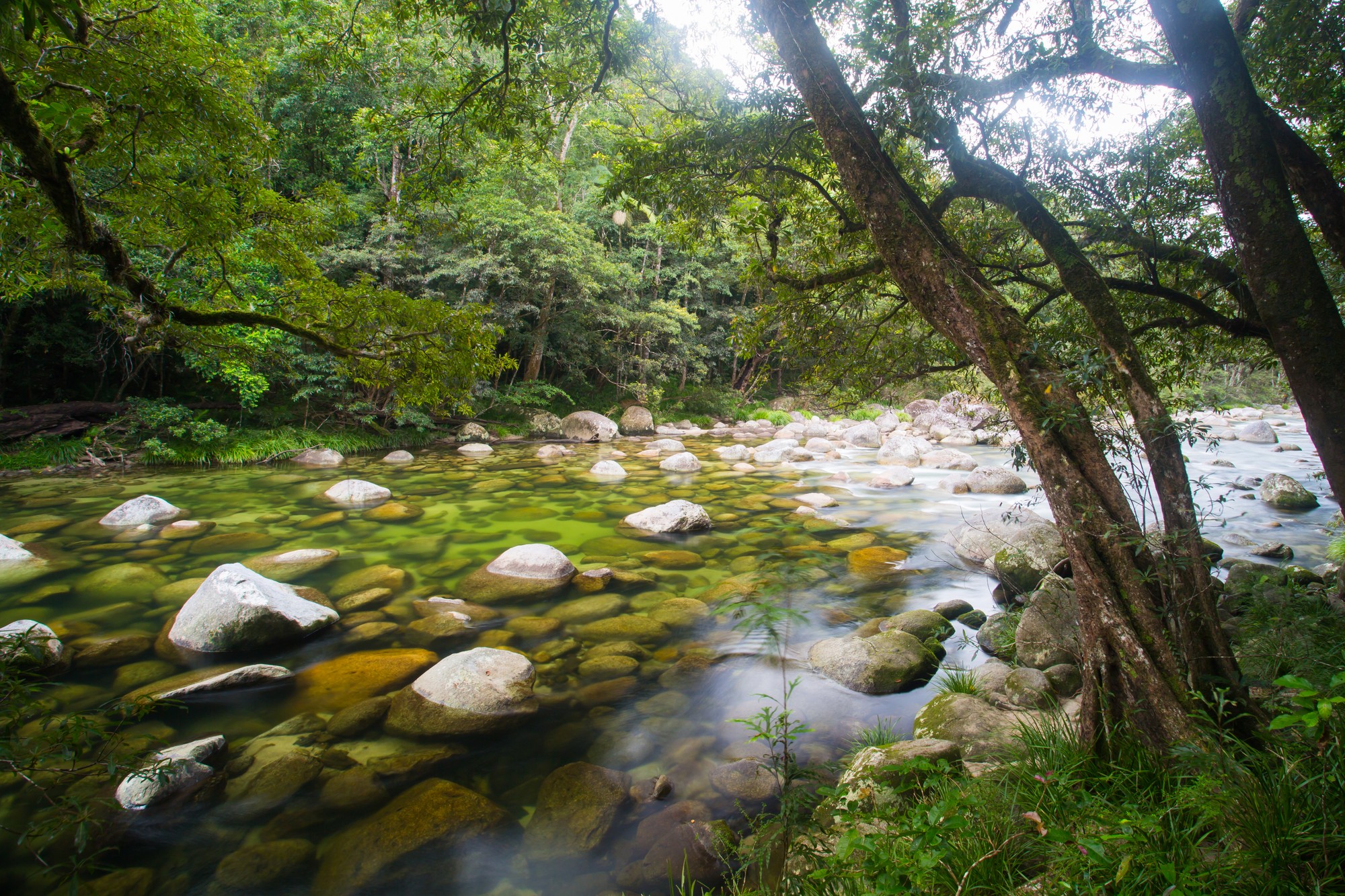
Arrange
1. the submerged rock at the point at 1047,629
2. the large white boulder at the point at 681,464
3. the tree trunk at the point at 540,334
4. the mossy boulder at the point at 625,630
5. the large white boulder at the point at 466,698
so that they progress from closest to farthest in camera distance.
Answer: the large white boulder at the point at 466,698, the submerged rock at the point at 1047,629, the mossy boulder at the point at 625,630, the large white boulder at the point at 681,464, the tree trunk at the point at 540,334

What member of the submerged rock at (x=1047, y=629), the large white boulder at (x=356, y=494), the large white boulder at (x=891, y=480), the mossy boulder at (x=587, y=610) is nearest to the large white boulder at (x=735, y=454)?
the large white boulder at (x=891, y=480)

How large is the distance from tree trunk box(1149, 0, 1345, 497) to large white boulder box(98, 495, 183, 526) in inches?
469

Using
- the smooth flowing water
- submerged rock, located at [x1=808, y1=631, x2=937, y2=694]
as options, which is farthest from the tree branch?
submerged rock, located at [x1=808, y1=631, x2=937, y2=694]

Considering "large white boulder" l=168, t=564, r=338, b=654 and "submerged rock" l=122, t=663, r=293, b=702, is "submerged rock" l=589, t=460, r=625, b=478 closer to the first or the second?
"large white boulder" l=168, t=564, r=338, b=654

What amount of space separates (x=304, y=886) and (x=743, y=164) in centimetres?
537

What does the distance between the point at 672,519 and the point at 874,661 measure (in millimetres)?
4368

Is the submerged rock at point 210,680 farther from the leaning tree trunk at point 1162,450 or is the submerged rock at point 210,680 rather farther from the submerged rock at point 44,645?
the leaning tree trunk at point 1162,450

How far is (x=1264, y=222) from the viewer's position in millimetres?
2781

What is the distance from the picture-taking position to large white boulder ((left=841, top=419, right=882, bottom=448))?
19.3m

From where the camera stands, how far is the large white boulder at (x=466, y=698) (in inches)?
145

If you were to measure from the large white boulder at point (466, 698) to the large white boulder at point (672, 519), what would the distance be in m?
4.21

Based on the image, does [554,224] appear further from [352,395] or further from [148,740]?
[148,740]

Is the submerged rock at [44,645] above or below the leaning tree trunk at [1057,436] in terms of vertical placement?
below

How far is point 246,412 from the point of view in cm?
1512
